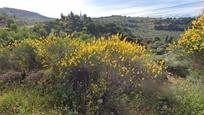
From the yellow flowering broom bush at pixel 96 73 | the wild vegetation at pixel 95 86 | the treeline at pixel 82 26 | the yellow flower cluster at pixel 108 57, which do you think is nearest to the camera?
the wild vegetation at pixel 95 86

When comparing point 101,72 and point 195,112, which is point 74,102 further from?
point 195,112

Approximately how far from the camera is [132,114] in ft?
25.5

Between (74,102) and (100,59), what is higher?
(100,59)

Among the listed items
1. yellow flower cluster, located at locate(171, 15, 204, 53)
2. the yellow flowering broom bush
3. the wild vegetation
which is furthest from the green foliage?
yellow flower cluster, located at locate(171, 15, 204, 53)

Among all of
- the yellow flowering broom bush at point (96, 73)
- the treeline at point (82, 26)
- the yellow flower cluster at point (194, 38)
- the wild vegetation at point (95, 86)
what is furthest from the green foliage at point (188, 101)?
the treeline at point (82, 26)

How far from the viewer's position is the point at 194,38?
12312mm

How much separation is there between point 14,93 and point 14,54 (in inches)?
85.9

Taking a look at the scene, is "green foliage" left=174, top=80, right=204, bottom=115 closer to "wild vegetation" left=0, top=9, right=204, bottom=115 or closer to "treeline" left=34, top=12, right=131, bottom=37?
"wild vegetation" left=0, top=9, right=204, bottom=115

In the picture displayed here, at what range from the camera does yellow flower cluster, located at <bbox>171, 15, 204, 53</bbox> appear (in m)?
12.2

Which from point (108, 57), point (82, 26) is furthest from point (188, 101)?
point (82, 26)

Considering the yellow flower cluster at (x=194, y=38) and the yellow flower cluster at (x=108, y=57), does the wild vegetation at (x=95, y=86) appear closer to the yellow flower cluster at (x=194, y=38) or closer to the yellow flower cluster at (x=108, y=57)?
the yellow flower cluster at (x=108, y=57)

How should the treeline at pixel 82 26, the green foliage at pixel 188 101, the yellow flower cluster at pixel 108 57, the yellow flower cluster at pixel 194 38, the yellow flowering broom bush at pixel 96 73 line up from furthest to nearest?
the treeline at pixel 82 26
the yellow flower cluster at pixel 194 38
the yellow flower cluster at pixel 108 57
the yellow flowering broom bush at pixel 96 73
the green foliage at pixel 188 101

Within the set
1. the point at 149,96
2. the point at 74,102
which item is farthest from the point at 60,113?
the point at 149,96

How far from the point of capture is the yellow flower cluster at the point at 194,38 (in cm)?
1219
